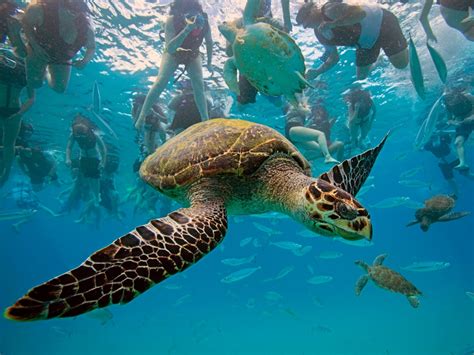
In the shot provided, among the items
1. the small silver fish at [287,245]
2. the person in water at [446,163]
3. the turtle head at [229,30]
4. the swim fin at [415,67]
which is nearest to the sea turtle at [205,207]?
the turtle head at [229,30]

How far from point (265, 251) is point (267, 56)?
206ft

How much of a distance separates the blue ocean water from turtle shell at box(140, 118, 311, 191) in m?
6.85

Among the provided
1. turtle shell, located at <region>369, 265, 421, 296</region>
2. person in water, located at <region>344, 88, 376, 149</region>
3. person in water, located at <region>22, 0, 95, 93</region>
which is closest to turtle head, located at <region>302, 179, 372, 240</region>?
turtle shell, located at <region>369, 265, 421, 296</region>

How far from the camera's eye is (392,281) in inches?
231

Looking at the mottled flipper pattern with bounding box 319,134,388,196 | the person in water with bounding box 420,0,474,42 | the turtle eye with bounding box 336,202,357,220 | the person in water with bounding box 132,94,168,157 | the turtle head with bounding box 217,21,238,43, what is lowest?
the person in water with bounding box 132,94,168,157

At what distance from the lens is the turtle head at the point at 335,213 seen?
7.39 ft

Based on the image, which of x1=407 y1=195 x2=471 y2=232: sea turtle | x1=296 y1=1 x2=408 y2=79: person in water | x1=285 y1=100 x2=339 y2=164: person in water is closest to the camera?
x1=296 y1=1 x2=408 y2=79: person in water

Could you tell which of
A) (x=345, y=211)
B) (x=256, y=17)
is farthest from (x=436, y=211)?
(x=345, y=211)

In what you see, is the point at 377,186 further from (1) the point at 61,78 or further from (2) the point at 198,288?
(2) the point at 198,288

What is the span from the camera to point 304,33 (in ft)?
33.8

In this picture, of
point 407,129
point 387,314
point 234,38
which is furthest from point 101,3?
point 387,314

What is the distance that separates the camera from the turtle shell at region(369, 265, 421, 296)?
5.62 m

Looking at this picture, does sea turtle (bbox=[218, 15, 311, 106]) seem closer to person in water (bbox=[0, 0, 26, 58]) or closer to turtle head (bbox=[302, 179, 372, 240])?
turtle head (bbox=[302, 179, 372, 240])

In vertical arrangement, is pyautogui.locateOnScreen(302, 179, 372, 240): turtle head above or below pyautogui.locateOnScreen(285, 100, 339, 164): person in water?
above
